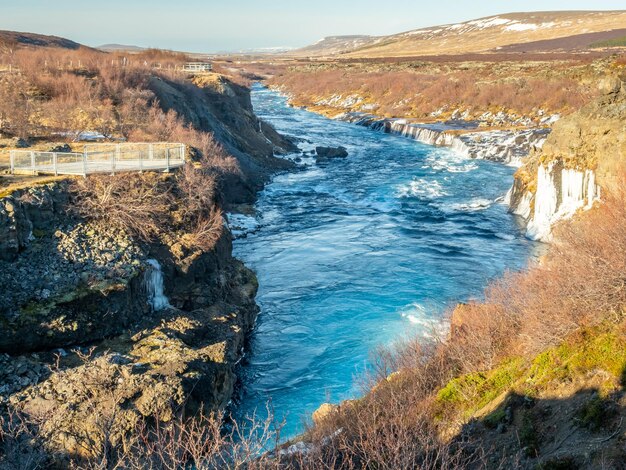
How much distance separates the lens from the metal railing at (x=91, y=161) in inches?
826

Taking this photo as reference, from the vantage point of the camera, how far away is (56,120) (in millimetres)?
32188

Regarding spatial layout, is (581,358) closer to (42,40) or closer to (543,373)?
(543,373)

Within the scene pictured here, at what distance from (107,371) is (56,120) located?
2188 centimetres

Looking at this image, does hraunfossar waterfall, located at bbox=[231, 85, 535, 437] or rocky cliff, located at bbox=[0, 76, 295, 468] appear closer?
rocky cliff, located at bbox=[0, 76, 295, 468]

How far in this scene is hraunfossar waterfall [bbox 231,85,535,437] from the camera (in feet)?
65.8

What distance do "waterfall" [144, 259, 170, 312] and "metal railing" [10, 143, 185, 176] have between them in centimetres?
455

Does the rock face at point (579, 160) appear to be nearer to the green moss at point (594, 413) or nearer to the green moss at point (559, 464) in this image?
the green moss at point (594, 413)

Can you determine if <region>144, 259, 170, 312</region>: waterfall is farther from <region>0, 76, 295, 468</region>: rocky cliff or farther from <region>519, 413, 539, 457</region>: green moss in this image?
<region>519, 413, 539, 457</region>: green moss

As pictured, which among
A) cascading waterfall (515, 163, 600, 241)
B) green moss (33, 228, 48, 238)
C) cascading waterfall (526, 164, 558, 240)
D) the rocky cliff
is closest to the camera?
the rocky cliff

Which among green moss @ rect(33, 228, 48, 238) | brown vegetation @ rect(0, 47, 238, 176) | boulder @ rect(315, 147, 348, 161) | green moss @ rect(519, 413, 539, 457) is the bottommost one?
green moss @ rect(519, 413, 539, 457)

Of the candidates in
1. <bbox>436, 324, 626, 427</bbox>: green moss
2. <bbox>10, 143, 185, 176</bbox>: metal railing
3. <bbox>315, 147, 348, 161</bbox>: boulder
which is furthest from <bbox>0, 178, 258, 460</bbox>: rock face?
<bbox>315, 147, 348, 161</bbox>: boulder

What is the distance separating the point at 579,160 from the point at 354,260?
43.6 ft

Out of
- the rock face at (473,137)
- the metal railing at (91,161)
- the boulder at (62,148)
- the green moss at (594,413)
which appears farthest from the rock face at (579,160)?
the boulder at (62,148)

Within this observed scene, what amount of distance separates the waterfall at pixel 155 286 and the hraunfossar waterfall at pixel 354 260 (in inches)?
141
